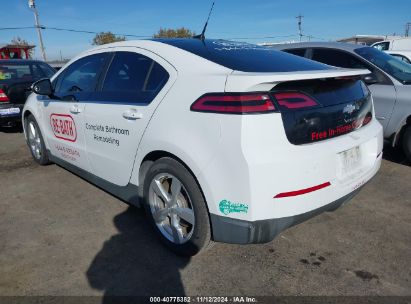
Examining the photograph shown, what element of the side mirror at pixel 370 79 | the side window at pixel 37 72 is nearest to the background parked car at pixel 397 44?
the side mirror at pixel 370 79

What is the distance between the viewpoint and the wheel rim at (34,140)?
4.93 metres

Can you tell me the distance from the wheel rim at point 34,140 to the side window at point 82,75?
41.5 inches

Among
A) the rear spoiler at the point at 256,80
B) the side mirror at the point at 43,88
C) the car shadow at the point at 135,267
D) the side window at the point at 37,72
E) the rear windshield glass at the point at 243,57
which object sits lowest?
the car shadow at the point at 135,267

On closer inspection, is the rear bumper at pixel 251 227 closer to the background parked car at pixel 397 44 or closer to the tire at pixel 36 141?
the tire at pixel 36 141

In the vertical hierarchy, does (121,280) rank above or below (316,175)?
below

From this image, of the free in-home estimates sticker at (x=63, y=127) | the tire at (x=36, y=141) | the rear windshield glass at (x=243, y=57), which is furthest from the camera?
the tire at (x=36, y=141)

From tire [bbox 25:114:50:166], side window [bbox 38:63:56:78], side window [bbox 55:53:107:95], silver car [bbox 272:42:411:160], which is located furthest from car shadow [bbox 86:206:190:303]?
side window [bbox 38:63:56:78]

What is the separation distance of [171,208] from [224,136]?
872mm

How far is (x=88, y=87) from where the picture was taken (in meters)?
3.52

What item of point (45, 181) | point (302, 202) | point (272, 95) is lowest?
point (45, 181)

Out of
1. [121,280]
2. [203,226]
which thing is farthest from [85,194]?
[203,226]

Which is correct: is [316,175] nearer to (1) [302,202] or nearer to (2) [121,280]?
(1) [302,202]

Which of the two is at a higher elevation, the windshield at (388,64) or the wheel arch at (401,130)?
the windshield at (388,64)

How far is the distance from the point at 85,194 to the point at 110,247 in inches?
50.5
